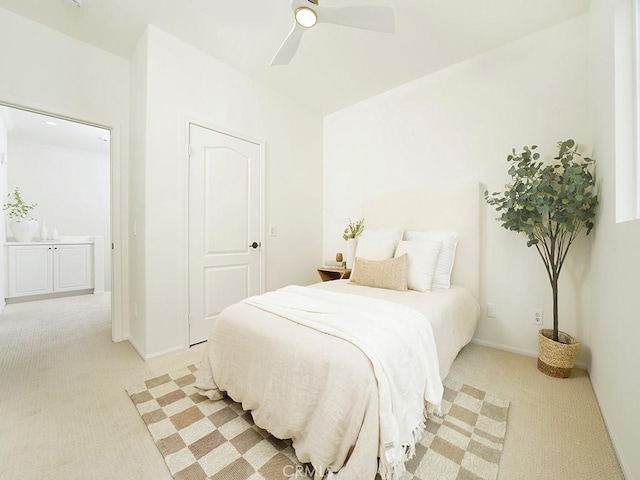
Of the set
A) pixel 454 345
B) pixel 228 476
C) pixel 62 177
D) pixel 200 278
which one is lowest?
pixel 228 476

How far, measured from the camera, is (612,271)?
54.2 inches

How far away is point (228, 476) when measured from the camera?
3.60 ft

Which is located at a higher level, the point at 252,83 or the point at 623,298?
the point at 252,83

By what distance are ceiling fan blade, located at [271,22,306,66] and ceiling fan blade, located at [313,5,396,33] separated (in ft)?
0.52

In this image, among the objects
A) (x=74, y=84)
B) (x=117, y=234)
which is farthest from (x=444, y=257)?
(x=74, y=84)

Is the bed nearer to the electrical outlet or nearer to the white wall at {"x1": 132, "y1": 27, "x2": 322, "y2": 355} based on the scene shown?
the electrical outlet

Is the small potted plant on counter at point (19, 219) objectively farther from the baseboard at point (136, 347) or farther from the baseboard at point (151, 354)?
the baseboard at point (151, 354)

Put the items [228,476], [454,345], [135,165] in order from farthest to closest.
A: [135,165]
[454,345]
[228,476]

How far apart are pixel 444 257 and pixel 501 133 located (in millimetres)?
1230

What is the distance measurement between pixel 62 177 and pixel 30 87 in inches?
145

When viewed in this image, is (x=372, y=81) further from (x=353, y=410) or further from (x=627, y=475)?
(x=627, y=475)

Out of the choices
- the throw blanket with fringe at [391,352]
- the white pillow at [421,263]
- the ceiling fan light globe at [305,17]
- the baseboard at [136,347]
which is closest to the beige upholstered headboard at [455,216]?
the white pillow at [421,263]

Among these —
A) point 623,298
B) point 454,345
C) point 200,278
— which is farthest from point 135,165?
point 623,298

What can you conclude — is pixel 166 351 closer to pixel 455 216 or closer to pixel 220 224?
pixel 220 224
